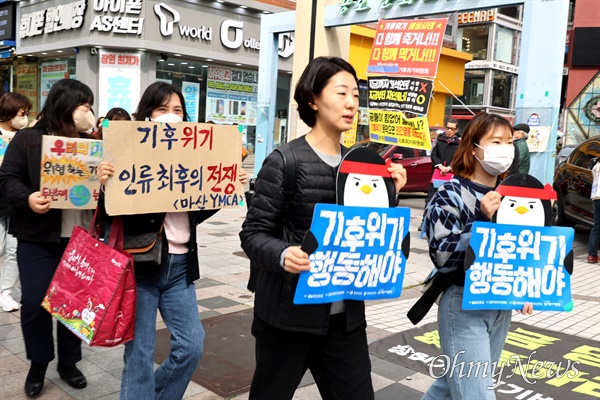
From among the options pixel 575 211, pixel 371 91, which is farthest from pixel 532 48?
pixel 575 211

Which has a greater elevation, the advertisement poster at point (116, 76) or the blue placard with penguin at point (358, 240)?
the advertisement poster at point (116, 76)

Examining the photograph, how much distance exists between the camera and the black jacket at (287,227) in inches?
89.1

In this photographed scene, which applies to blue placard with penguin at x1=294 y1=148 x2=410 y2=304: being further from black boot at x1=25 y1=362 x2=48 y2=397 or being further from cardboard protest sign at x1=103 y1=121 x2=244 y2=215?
black boot at x1=25 y1=362 x2=48 y2=397

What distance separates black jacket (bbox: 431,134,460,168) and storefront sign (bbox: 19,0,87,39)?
14.0 m

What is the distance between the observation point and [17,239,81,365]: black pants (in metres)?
3.46

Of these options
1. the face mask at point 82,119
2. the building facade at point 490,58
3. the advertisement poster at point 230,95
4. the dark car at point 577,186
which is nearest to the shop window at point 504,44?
the building facade at point 490,58

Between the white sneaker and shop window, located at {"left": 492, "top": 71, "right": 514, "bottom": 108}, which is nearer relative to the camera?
the white sneaker

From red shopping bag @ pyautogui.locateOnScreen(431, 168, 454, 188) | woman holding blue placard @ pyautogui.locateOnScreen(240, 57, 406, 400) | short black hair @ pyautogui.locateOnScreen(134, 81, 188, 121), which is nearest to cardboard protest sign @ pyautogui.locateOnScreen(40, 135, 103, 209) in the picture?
short black hair @ pyautogui.locateOnScreen(134, 81, 188, 121)

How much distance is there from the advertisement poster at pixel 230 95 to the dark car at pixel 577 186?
1316cm

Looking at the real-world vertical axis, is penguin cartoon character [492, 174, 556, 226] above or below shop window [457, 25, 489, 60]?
below

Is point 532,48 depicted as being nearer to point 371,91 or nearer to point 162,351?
point 371,91

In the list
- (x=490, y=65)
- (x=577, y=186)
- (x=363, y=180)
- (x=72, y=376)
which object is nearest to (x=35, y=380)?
(x=72, y=376)

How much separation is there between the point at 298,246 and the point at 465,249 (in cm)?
83

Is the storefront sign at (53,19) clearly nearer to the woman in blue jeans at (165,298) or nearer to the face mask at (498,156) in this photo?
the woman in blue jeans at (165,298)
